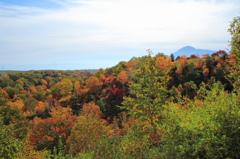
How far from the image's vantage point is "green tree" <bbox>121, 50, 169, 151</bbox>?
24.7ft

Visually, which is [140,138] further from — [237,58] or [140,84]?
[237,58]

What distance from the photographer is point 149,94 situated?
7.78 metres

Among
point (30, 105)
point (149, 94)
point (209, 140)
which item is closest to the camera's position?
point (209, 140)

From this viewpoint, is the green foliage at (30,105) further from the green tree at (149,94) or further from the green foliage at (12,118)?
the green tree at (149,94)

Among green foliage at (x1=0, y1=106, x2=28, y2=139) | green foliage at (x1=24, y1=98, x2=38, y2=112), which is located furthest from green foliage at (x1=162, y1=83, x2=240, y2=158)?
green foliage at (x1=24, y1=98, x2=38, y2=112)

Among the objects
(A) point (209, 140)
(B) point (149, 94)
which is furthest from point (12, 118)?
(A) point (209, 140)

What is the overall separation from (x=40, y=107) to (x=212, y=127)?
54609 millimetres

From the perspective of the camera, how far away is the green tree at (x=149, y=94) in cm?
754

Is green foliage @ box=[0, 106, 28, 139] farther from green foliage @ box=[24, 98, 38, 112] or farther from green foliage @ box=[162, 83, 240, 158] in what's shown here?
green foliage @ box=[24, 98, 38, 112]

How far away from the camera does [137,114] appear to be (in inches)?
310

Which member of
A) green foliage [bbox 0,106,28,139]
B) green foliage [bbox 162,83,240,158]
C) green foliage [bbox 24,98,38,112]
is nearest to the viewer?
green foliage [bbox 162,83,240,158]

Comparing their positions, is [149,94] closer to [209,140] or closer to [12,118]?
[209,140]

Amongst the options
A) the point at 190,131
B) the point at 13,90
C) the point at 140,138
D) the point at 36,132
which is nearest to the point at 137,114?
the point at 140,138

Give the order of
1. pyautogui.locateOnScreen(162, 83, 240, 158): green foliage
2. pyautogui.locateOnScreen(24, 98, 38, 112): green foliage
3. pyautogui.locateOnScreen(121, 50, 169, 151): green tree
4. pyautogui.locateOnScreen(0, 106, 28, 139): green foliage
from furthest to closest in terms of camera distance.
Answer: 1. pyautogui.locateOnScreen(24, 98, 38, 112): green foliage
2. pyautogui.locateOnScreen(0, 106, 28, 139): green foliage
3. pyautogui.locateOnScreen(121, 50, 169, 151): green tree
4. pyautogui.locateOnScreen(162, 83, 240, 158): green foliage
